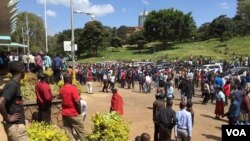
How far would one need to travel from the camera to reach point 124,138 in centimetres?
832

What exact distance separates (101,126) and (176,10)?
92.8 m

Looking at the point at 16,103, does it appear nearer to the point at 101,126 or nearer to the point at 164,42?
the point at 101,126

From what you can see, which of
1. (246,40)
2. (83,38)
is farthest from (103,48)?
(246,40)

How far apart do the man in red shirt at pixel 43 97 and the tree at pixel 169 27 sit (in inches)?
3289

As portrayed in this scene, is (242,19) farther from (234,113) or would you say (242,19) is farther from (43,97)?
(43,97)

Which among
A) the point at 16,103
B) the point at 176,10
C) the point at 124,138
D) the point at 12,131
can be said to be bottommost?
the point at 124,138

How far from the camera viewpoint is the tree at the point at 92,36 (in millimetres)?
88250

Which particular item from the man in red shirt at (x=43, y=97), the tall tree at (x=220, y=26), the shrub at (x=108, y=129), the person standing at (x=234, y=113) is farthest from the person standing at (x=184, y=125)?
the tall tree at (x=220, y=26)

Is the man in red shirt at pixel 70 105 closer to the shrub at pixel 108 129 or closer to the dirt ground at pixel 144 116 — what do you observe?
the shrub at pixel 108 129

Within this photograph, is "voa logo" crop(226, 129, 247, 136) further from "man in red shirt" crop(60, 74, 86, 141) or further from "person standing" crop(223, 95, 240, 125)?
"person standing" crop(223, 95, 240, 125)

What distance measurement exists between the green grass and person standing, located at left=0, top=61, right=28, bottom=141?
6104cm

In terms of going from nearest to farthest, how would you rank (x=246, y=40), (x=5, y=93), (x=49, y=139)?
(x=5, y=93)
(x=49, y=139)
(x=246, y=40)

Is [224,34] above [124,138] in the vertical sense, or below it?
above

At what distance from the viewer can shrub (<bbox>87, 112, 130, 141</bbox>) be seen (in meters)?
8.18
